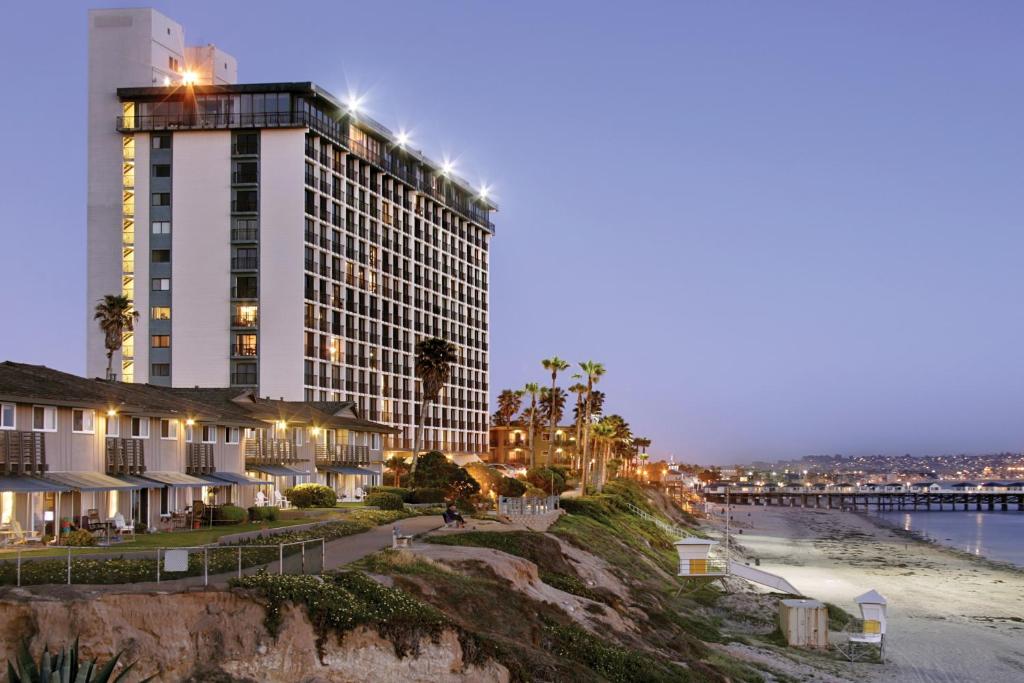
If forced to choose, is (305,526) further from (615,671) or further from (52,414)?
(615,671)

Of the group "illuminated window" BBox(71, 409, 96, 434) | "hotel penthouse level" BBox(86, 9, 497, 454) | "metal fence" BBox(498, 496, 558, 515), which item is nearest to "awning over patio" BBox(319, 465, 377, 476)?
"metal fence" BBox(498, 496, 558, 515)

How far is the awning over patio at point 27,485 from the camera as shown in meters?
36.2

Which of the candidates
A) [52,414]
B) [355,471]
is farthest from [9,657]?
[355,471]

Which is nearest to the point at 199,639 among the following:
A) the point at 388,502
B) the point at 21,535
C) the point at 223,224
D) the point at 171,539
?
the point at 21,535

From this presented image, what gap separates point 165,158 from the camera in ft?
341

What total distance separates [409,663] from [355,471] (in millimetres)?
53780

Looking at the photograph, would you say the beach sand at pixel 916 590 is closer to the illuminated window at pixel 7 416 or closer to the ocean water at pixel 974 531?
the ocean water at pixel 974 531

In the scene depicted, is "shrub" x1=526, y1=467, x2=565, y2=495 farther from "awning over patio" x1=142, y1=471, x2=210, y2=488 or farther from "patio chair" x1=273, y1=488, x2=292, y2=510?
"awning over patio" x1=142, y1=471, x2=210, y2=488

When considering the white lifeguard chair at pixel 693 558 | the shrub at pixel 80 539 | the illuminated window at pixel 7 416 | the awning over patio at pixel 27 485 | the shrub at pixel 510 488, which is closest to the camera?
the shrub at pixel 80 539

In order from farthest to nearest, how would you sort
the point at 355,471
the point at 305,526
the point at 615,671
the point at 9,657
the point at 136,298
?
the point at 136,298, the point at 355,471, the point at 305,526, the point at 615,671, the point at 9,657

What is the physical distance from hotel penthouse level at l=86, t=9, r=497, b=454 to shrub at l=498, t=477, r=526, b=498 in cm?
2857

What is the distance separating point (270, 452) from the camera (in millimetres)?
65375

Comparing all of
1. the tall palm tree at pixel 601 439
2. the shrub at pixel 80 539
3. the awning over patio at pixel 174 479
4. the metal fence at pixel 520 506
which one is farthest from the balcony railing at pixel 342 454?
the tall palm tree at pixel 601 439

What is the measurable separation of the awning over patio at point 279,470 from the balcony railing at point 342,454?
583cm
